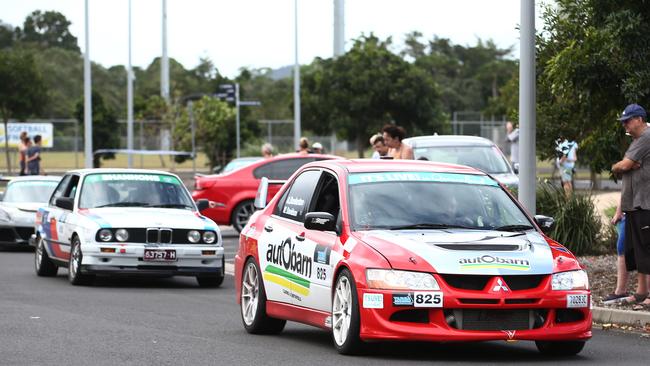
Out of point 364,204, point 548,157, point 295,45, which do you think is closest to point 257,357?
point 364,204

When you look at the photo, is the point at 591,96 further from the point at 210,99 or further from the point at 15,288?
the point at 210,99

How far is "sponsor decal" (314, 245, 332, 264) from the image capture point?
34.0 ft

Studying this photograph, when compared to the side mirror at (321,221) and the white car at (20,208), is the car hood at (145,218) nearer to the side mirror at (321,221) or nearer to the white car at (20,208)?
the white car at (20,208)

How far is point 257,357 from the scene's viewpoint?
10.0m

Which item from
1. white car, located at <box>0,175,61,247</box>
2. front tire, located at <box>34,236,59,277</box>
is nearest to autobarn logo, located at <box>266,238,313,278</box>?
front tire, located at <box>34,236,59,277</box>

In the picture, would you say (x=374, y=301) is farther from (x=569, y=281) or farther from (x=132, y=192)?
(x=132, y=192)

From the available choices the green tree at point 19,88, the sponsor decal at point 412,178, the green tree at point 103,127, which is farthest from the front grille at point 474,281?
the green tree at point 103,127

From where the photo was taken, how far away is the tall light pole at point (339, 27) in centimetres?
4697

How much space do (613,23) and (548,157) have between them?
5483mm

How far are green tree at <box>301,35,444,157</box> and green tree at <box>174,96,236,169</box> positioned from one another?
28.9 feet

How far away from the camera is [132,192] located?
1794 centimetres

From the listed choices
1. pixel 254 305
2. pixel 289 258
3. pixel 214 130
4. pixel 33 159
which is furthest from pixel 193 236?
pixel 214 130

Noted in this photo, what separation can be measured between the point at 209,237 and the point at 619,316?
19.3 feet

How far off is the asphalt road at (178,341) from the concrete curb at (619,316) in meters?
0.42
